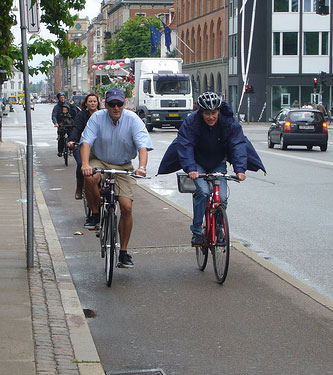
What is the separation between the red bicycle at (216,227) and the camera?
26.0ft

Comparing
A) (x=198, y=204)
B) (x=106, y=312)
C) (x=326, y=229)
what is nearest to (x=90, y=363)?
(x=106, y=312)

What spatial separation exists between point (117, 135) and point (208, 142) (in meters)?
0.85

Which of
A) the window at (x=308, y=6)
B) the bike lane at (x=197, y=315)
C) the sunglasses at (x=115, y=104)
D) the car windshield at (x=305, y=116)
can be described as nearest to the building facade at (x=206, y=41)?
the window at (x=308, y=6)

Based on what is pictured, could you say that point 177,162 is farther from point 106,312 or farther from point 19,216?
point 19,216

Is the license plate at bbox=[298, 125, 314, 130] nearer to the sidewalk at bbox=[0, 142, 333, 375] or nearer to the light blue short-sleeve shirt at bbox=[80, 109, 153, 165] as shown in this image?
the sidewalk at bbox=[0, 142, 333, 375]

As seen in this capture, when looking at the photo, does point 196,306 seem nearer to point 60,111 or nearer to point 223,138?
point 223,138

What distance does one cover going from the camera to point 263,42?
69.2 metres

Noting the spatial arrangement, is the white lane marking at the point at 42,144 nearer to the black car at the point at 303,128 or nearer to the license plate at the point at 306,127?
the black car at the point at 303,128

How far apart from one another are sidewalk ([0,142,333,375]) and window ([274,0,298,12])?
2322 inches

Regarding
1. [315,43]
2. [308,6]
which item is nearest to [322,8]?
[308,6]

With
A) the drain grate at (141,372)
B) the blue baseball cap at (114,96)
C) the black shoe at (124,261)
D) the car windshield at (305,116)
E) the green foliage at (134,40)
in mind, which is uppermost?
the green foliage at (134,40)

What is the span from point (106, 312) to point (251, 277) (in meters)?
1.87

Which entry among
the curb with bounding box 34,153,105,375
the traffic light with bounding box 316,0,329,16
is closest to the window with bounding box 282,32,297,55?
the traffic light with bounding box 316,0,329,16

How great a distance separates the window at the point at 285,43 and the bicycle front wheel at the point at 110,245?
204 feet
